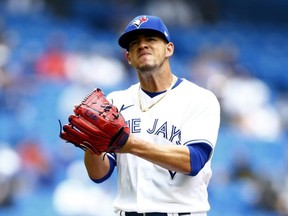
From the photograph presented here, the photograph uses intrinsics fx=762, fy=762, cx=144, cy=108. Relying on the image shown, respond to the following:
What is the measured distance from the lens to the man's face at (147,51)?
330 centimetres

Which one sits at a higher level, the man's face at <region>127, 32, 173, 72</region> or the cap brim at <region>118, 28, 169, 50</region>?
the cap brim at <region>118, 28, 169, 50</region>

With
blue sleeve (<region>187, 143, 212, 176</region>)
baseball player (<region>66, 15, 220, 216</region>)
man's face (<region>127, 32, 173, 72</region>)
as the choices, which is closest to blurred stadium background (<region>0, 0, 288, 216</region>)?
baseball player (<region>66, 15, 220, 216</region>)

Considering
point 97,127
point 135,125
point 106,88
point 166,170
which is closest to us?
point 97,127

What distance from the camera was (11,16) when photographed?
10570 mm

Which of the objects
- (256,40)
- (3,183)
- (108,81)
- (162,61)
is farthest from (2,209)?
(256,40)

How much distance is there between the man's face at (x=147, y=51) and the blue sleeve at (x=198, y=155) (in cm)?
41

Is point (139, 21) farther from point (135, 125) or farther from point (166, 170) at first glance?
point (166, 170)

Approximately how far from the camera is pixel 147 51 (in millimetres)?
3309

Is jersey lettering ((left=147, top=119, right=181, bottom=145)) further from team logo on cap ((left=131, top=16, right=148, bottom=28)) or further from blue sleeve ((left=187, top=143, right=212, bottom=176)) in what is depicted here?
team logo on cap ((left=131, top=16, right=148, bottom=28))

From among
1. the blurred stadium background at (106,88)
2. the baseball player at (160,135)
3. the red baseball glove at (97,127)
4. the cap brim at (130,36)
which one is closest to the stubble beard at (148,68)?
the baseball player at (160,135)

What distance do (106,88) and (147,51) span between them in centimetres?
586

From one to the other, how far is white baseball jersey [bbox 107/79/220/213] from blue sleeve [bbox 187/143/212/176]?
0.07 ft

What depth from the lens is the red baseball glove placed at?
2.94 metres

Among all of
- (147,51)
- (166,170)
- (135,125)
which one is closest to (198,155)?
(166,170)
